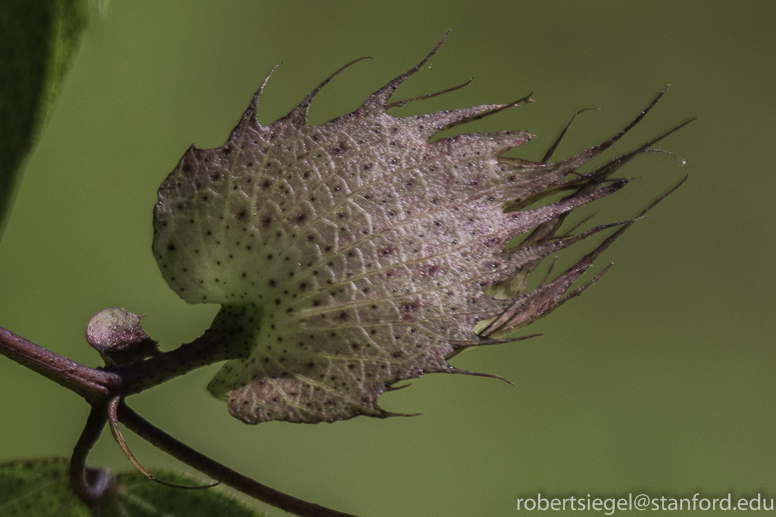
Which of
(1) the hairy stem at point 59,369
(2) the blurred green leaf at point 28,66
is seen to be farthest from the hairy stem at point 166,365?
(2) the blurred green leaf at point 28,66

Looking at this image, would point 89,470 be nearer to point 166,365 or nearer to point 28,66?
point 166,365

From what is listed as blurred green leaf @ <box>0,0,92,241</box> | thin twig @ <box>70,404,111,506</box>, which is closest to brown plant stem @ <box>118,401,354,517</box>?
thin twig @ <box>70,404,111,506</box>

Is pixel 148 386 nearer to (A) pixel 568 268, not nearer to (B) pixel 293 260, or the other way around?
(B) pixel 293 260

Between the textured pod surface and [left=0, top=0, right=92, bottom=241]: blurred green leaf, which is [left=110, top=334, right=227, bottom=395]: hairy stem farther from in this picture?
[left=0, top=0, right=92, bottom=241]: blurred green leaf

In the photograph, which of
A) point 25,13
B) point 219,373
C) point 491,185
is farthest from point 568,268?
point 25,13

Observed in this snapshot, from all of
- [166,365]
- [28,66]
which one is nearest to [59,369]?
[166,365]
